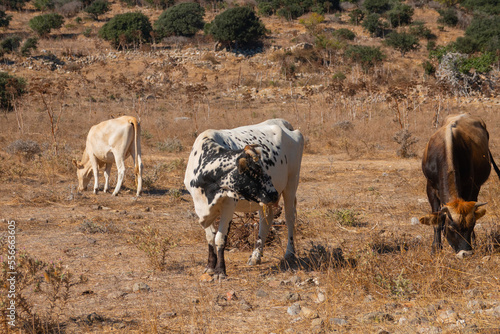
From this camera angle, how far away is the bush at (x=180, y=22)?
5509 centimetres

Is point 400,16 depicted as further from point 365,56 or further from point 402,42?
point 365,56

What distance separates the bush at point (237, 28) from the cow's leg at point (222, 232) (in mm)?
45750

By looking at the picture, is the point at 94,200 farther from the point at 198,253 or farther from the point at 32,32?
the point at 32,32

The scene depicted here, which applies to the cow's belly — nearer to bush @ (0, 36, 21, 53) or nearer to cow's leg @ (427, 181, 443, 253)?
cow's leg @ (427, 181, 443, 253)

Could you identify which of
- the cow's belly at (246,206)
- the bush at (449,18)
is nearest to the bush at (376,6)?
the bush at (449,18)

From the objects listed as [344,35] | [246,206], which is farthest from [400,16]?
[246,206]

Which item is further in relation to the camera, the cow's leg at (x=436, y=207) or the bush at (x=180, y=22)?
the bush at (x=180, y=22)

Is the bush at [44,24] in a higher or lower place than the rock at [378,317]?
higher

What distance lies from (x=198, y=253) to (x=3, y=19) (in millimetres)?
56791

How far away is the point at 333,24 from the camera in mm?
61125

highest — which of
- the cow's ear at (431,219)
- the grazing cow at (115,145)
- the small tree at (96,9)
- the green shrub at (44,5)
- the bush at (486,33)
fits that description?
the green shrub at (44,5)

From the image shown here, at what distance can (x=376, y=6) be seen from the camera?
64.0m

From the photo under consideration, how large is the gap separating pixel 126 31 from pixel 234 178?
48.7 m

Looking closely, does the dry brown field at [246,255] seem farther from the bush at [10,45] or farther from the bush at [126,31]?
the bush at [126,31]
